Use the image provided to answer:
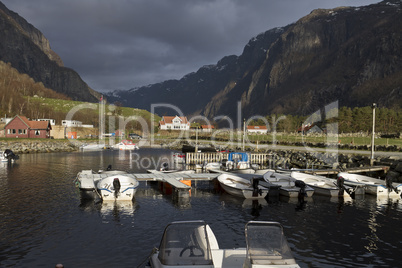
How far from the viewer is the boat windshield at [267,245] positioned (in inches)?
393

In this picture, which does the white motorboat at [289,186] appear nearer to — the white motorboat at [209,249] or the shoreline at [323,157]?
the shoreline at [323,157]

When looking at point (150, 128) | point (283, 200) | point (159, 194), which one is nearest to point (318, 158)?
point (283, 200)

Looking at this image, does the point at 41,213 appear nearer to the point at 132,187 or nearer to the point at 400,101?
the point at 132,187

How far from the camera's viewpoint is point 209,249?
1030 cm

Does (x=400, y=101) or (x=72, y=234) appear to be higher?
(x=400, y=101)

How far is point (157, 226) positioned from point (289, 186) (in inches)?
640

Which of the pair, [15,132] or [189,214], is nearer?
[189,214]

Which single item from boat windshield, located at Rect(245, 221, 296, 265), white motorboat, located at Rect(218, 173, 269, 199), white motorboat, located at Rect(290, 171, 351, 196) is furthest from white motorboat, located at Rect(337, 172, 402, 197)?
boat windshield, located at Rect(245, 221, 296, 265)

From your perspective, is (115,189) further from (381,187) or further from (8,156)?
(8,156)

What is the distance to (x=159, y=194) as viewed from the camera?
102 feet

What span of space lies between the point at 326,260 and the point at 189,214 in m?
11.1

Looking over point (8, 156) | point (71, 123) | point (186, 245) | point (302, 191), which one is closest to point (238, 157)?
point (302, 191)

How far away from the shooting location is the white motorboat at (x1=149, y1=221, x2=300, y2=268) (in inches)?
393

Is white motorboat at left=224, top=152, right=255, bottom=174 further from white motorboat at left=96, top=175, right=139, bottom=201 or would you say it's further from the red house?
the red house
